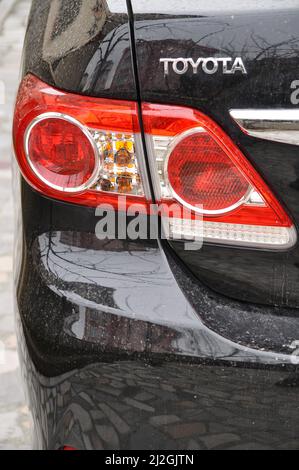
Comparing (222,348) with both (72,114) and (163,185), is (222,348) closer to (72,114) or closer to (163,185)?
(163,185)

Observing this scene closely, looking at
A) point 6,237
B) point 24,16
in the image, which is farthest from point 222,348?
point 24,16

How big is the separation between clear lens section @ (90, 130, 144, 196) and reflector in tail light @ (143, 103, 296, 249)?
4 centimetres

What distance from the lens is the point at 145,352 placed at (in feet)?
5.12

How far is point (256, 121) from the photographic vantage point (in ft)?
4.88

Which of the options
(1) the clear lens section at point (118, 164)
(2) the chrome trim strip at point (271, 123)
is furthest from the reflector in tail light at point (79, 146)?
(2) the chrome trim strip at point (271, 123)

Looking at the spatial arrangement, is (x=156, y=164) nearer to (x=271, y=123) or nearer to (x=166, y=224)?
(x=166, y=224)

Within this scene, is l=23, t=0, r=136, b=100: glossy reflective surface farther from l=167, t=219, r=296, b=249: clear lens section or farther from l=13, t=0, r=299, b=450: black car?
l=167, t=219, r=296, b=249: clear lens section

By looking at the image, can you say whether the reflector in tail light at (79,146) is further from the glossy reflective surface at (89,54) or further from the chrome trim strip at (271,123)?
the chrome trim strip at (271,123)

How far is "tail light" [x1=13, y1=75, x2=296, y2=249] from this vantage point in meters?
1.56

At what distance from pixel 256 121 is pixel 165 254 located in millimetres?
333

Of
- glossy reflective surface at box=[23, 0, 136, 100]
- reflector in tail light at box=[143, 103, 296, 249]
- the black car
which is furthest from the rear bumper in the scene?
glossy reflective surface at box=[23, 0, 136, 100]

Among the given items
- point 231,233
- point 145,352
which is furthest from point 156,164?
point 145,352

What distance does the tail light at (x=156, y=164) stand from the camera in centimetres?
156

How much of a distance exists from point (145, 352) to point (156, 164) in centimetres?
37
